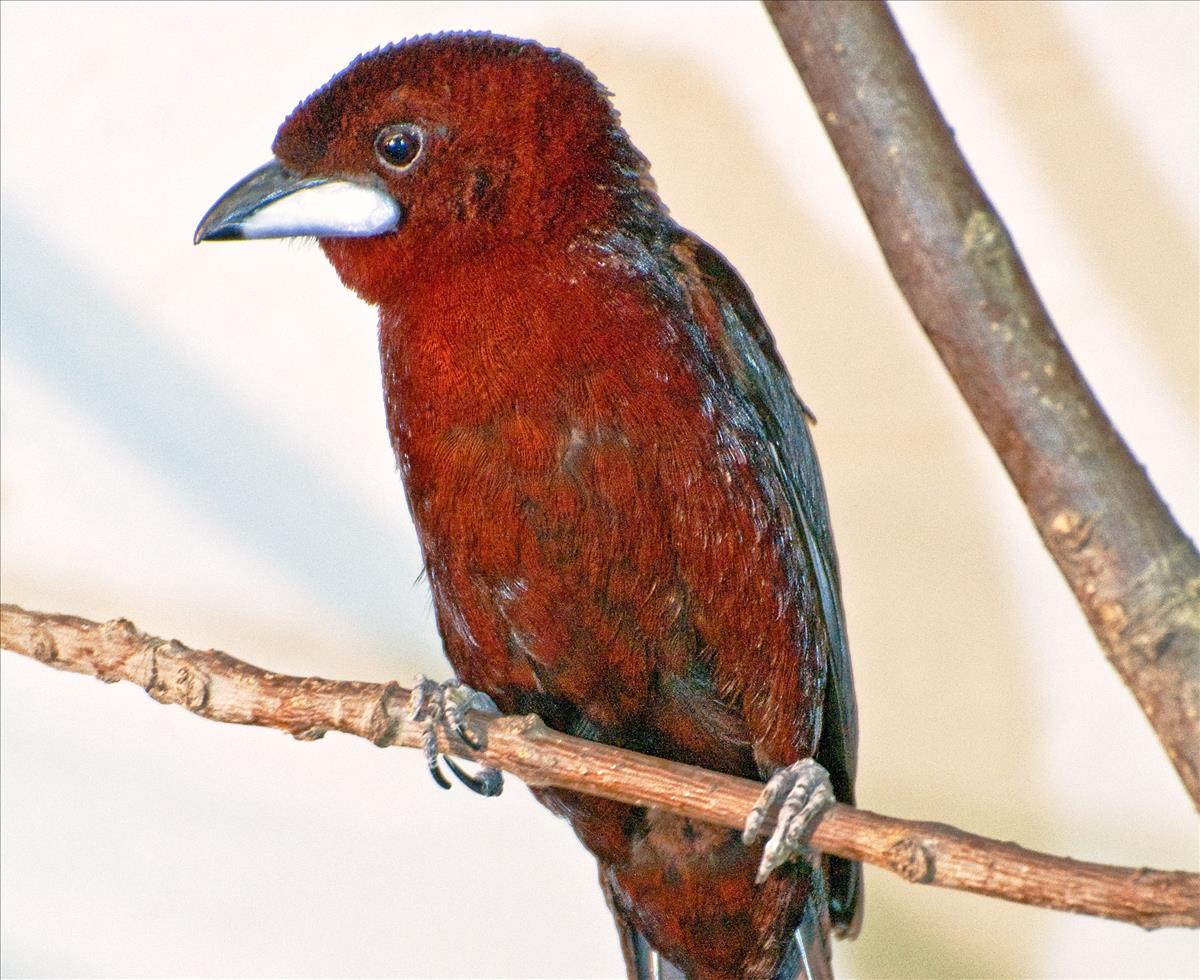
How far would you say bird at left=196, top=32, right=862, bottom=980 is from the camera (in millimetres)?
1421

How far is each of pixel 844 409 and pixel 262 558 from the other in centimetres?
93

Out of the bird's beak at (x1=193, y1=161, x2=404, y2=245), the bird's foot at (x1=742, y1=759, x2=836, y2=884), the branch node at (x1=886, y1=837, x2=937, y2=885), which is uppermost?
the bird's beak at (x1=193, y1=161, x2=404, y2=245)

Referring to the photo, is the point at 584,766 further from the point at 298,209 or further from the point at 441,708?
the point at 298,209

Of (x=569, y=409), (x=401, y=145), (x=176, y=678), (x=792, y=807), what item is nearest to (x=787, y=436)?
(x=569, y=409)

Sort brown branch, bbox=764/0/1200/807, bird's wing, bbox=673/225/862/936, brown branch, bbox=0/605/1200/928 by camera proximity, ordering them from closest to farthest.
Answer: brown branch, bbox=764/0/1200/807, brown branch, bbox=0/605/1200/928, bird's wing, bbox=673/225/862/936

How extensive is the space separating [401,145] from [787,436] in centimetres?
52

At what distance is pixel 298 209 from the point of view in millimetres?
1486

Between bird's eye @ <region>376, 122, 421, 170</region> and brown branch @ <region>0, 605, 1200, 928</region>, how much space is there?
0.54 meters

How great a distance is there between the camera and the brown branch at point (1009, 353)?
101 cm

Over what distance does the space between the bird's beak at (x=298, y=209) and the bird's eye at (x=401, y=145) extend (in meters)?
0.03

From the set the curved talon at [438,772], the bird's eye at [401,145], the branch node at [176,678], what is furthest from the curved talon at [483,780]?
the bird's eye at [401,145]

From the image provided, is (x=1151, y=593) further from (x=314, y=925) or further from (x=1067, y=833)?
(x=314, y=925)

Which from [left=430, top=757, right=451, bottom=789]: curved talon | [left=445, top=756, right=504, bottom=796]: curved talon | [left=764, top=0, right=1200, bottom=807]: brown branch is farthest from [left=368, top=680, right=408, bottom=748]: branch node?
[left=764, top=0, right=1200, bottom=807]: brown branch

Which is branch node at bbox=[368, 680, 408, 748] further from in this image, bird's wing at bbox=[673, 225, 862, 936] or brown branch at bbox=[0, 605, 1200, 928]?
bird's wing at bbox=[673, 225, 862, 936]
